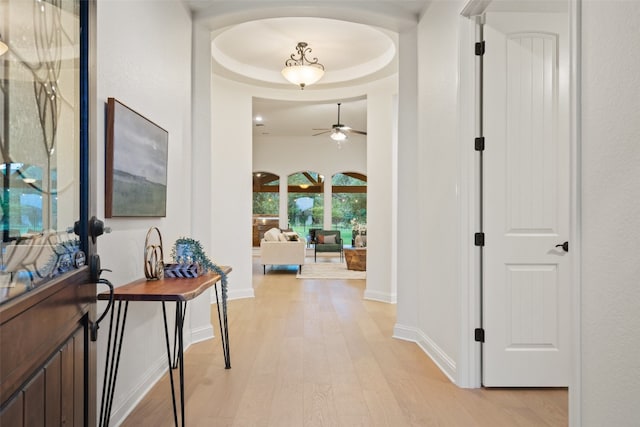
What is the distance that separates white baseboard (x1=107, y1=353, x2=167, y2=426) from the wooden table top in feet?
1.84

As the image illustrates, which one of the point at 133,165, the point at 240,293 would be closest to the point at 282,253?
the point at 240,293

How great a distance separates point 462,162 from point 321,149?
9542mm

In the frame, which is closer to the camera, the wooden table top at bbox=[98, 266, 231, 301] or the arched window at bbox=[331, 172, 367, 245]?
the wooden table top at bbox=[98, 266, 231, 301]

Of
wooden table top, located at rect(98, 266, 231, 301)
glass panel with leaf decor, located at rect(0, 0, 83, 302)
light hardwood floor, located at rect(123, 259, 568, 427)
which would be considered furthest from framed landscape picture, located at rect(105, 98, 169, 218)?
Result: light hardwood floor, located at rect(123, 259, 568, 427)

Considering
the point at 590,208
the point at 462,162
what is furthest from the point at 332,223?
the point at 590,208

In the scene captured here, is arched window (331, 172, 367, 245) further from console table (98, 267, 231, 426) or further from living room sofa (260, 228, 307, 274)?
console table (98, 267, 231, 426)

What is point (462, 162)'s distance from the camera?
286 cm

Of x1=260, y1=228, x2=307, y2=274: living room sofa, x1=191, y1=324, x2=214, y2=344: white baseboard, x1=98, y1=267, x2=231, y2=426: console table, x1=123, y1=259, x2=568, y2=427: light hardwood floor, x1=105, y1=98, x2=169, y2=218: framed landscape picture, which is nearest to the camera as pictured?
x1=98, y1=267, x2=231, y2=426: console table

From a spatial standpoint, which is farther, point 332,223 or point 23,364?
point 332,223

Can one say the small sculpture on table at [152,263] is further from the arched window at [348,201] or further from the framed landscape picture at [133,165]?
the arched window at [348,201]

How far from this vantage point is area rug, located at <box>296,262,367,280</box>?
7.78 metres

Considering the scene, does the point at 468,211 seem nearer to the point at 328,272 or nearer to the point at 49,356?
the point at 49,356

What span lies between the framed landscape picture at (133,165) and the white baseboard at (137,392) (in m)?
1.01

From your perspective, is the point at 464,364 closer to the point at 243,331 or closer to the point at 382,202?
the point at 243,331
